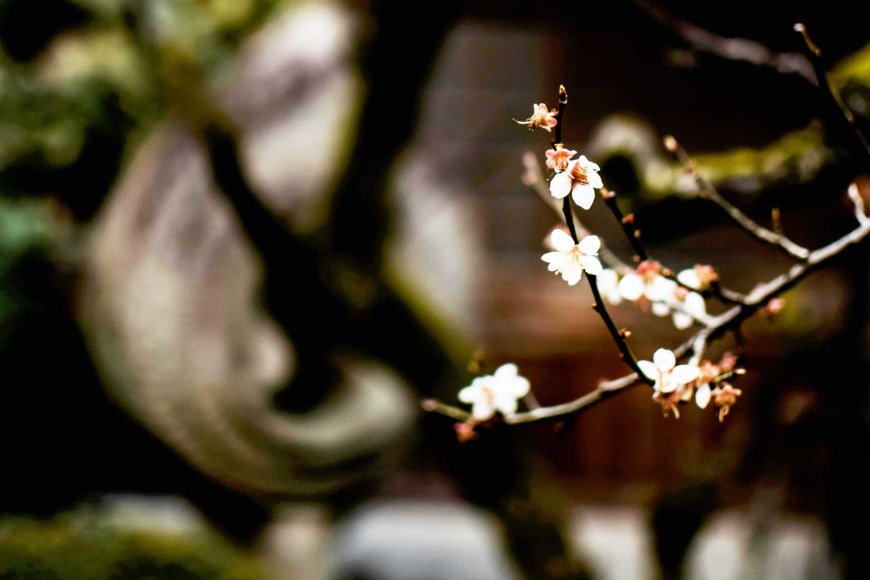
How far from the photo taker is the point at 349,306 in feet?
6.30

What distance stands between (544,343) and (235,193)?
10.0ft

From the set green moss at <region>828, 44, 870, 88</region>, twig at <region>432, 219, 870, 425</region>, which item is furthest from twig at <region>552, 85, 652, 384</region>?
green moss at <region>828, 44, 870, 88</region>

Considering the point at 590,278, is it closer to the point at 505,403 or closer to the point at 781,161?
the point at 505,403

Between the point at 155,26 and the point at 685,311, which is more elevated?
the point at 155,26

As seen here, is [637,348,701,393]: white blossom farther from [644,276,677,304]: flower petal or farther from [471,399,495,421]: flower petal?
[471,399,495,421]: flower petal

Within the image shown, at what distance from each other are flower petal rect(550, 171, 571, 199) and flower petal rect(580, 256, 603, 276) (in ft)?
0.21

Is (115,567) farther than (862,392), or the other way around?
(115,567)


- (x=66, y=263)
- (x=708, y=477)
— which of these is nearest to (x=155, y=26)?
(x=708, y=477)

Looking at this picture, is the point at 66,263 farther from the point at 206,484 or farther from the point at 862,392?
the point at 862,392

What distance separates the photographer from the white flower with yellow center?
2.19ft

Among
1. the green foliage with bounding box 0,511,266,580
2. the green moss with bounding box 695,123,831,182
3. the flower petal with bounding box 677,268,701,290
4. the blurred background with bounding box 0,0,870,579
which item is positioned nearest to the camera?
the flower petal with bounding box 677,268,701,290

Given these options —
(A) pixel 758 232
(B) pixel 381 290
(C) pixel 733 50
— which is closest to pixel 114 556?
(B) pixel 381 290

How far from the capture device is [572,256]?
68 cm

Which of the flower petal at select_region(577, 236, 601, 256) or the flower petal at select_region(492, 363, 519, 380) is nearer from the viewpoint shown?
the flower petal at select_region(577, 236, 601, 256)
